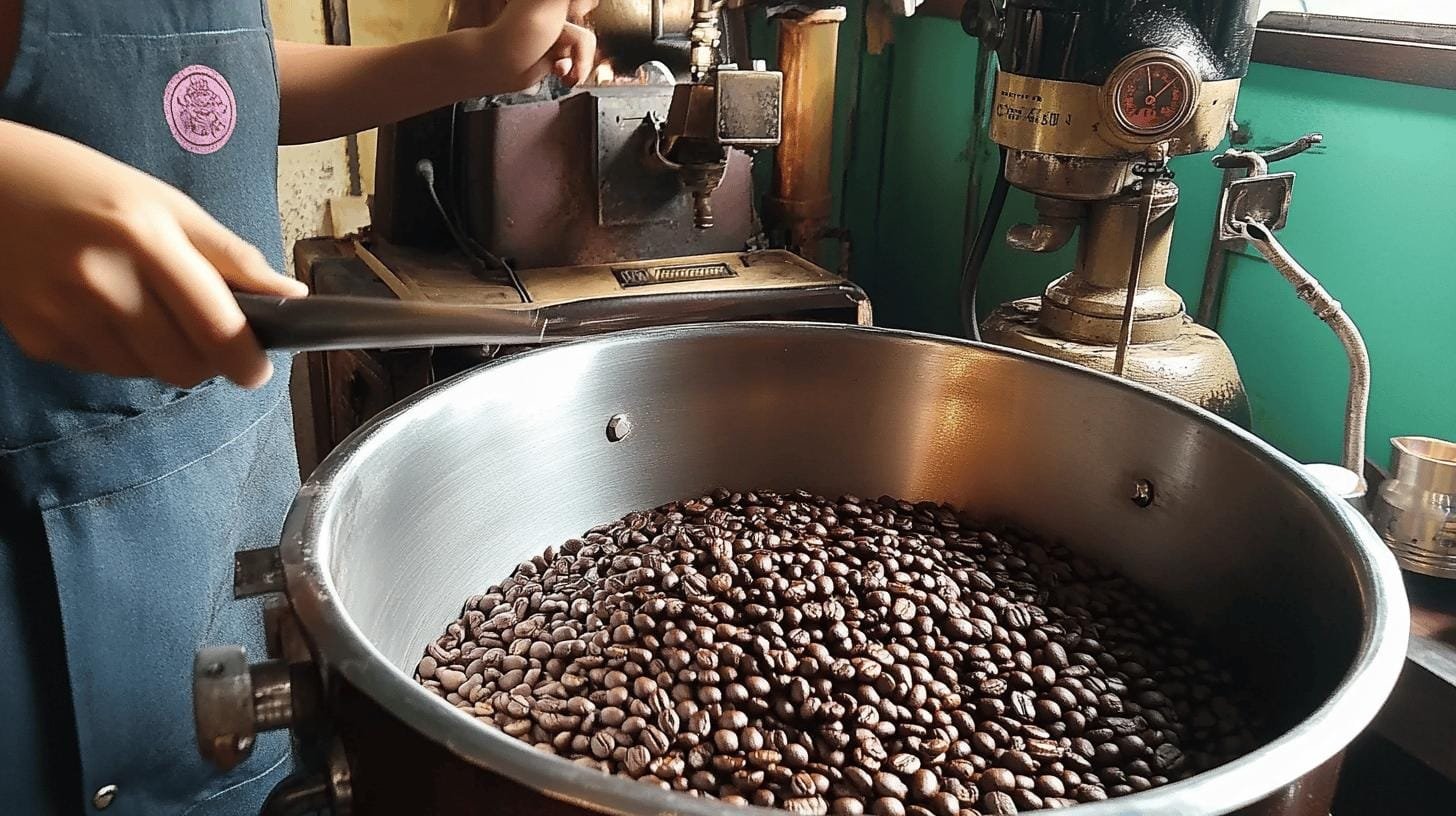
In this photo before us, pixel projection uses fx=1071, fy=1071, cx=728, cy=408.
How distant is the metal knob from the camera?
629 mm

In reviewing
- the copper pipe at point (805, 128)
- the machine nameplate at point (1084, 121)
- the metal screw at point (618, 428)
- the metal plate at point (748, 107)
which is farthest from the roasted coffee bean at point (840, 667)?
the copper pipe at point (805, 128)

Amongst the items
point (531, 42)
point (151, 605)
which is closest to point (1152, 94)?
point (531, 42)

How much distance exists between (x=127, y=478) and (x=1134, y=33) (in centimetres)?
118

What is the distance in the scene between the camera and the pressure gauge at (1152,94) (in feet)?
4.01

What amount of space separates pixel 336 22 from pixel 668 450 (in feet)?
6.81

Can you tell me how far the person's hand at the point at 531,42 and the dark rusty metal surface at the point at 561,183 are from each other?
38 centimetres

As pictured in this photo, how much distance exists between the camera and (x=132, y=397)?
1004mm

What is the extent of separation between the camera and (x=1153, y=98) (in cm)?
124

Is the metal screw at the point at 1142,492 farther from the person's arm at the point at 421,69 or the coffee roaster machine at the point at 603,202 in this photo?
the person's arm at the point at 421,69

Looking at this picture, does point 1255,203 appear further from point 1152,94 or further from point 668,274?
point 668,274

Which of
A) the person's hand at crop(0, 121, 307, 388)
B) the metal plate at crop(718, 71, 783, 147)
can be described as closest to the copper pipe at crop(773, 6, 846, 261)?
the metal plate at crop(718, 71, 783, 147)

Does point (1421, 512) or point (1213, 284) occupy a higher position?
point (1213, 284)

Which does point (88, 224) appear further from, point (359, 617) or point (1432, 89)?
point (1432, 89)

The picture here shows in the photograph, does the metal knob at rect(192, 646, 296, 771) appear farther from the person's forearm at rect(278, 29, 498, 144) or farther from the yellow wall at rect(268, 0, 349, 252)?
the yellow wall at rect(268, 0, 349, 252)
